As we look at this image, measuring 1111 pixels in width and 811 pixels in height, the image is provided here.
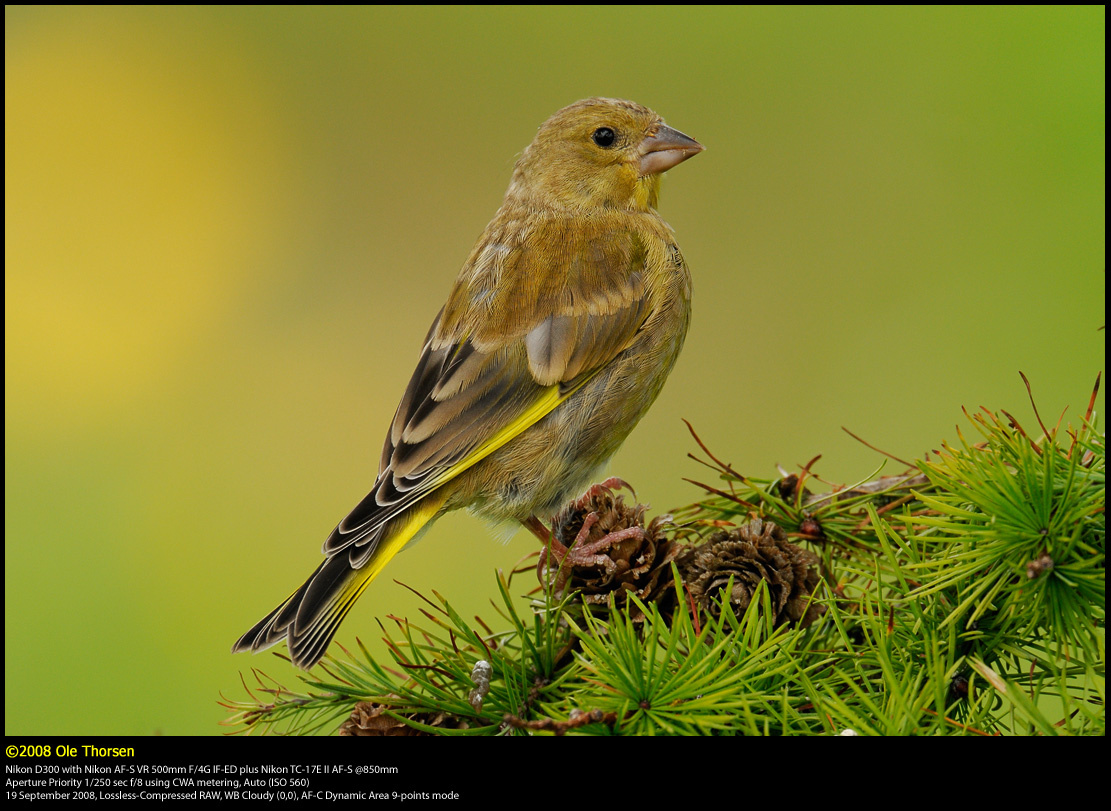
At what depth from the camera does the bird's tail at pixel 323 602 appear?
5.26ft

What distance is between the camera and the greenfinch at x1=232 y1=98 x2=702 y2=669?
6.31ft

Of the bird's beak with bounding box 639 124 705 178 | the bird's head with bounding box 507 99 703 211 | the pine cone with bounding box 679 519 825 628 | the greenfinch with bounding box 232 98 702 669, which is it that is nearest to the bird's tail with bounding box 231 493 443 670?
the greenfinch with bounding box 232 98 702 669

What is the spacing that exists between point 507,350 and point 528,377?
87 millimetres

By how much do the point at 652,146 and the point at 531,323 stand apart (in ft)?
2.50

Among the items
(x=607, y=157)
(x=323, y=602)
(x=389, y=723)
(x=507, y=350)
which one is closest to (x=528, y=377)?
(x=507, y=350)

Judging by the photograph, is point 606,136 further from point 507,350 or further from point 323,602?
point 323,602

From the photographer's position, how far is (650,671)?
1064 mm

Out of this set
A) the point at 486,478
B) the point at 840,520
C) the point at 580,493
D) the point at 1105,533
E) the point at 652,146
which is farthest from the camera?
the point at 652,146

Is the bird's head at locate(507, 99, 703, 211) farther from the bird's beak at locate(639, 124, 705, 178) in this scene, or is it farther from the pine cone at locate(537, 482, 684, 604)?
the pine cone at locate(537, 482, 684, 604)

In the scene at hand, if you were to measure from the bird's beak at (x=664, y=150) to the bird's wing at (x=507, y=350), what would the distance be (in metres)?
0.32

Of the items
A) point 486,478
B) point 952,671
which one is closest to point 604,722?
point 952,671

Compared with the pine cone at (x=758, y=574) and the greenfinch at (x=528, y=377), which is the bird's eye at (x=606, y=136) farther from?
the pine cone at (x=758, y=574)

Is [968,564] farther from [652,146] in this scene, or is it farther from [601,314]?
[652,146]

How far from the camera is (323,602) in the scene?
169 cm
